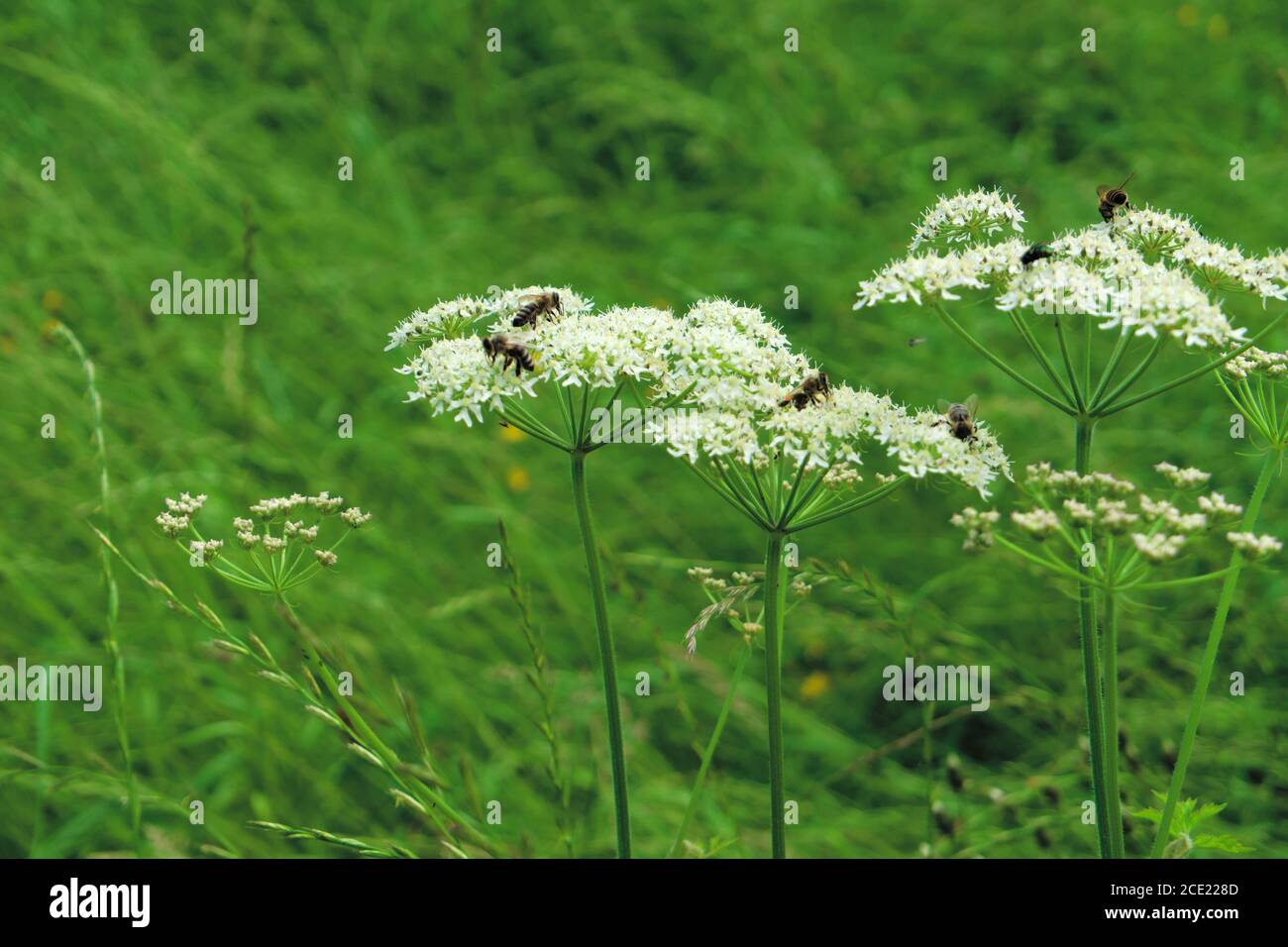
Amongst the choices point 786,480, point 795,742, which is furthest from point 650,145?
point 786,480

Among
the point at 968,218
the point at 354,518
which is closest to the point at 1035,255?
the point at 968,218

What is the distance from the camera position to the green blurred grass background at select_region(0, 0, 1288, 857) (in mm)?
5570

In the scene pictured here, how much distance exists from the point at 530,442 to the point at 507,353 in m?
4.85

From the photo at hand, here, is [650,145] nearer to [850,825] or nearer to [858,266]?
[858,266]

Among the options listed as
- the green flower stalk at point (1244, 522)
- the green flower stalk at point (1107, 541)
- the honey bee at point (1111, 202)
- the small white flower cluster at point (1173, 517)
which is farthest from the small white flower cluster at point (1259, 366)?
the honey bee at point (1111, 202)

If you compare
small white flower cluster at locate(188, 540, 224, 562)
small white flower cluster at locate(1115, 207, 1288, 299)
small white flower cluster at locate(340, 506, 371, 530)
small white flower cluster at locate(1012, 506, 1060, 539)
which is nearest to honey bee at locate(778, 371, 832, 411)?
small white flower cluster at locate(1012, 506, 1060, 539)

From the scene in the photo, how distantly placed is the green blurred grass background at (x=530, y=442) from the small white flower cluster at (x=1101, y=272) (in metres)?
1.25

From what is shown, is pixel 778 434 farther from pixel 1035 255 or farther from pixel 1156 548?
pixel 1156 548

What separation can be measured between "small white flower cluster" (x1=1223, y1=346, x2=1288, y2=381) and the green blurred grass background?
1619 mm

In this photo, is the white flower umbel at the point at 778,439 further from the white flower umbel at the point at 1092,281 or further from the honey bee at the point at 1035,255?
the honey bee at the point at 1035,255

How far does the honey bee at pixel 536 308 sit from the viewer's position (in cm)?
356

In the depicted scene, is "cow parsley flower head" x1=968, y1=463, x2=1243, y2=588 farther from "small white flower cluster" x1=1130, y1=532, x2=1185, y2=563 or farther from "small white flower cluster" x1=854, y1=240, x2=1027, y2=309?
"small white flower cluster" x1=854, y1=240, x2=1027, y2=309

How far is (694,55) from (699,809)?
785 centimetres

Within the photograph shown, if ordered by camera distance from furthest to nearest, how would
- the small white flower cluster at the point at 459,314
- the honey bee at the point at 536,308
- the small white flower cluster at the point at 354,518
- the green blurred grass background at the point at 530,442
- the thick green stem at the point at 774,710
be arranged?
1. the green blurred grass background at the point at 530,442
2. the small white flower cluster at the point at 459,314
3. the honey bee at the point at 536,308
4. the small white flower cluster at the point at 354,518
5. the thick green stem at the point at 774,710
